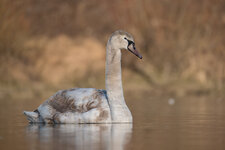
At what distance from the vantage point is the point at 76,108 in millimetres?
10750

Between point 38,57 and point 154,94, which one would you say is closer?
point 154,94

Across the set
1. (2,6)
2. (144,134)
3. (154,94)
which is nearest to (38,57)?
(2,6)

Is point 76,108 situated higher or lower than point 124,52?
lower

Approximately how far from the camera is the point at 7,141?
831cm

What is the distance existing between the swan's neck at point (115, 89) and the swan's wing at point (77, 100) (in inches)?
9.1

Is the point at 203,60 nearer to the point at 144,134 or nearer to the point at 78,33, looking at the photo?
the point at 78,33

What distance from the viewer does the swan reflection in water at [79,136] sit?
7.80 m

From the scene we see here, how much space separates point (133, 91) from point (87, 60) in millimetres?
2454

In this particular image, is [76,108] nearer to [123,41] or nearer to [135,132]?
[123,41]

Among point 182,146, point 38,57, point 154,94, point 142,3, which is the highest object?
point 142,3

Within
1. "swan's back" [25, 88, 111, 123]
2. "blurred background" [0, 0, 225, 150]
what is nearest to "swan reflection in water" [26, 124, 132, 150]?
"swan's back" [25, 88, 111, 123]

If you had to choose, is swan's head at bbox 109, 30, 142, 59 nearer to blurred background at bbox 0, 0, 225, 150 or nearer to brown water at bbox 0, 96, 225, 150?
brown water at bbox 0, 96, 225, 150

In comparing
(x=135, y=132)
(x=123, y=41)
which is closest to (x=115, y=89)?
(x=123, y=41)

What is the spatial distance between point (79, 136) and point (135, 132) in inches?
36.3
